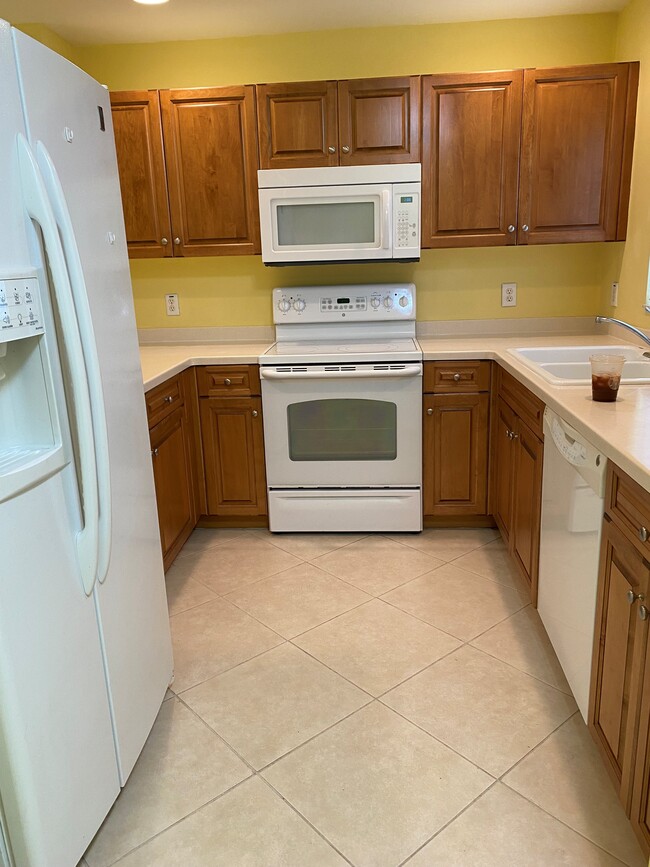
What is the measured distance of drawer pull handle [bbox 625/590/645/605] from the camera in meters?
1.32

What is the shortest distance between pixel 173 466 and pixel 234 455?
1.28 feet

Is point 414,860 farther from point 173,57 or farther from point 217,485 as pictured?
point 173,57

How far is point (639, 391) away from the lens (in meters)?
1.97

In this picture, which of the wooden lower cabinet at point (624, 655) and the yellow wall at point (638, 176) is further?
the yellow wall at point (638, 176)

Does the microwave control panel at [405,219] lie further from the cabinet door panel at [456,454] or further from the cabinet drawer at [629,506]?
the cabinet drawer at [629,506]

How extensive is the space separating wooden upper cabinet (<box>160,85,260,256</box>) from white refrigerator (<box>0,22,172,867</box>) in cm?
147

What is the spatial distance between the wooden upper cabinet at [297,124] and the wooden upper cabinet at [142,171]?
508 mm

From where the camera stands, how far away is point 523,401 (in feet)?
8.12

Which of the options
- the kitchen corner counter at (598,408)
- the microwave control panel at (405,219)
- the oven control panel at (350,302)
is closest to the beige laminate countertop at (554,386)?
the kitchen corner counter at (598,408)

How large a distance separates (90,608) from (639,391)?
65.0 inches

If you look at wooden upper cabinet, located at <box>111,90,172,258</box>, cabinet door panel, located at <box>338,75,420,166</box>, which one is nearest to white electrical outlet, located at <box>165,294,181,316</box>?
wooden upper cabinet, located at <box>111,90,172,258</box>

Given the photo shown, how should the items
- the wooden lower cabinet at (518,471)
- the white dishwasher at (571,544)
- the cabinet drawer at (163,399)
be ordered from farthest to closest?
the cabinet drawer at (163,399)
the wooden lower cabinet at (518,471)
the white dishwasher at (571,544)

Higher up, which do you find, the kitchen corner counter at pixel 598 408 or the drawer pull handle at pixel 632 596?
the kitchen corner counter at pixel 598 408

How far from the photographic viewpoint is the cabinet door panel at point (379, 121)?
2939mm
